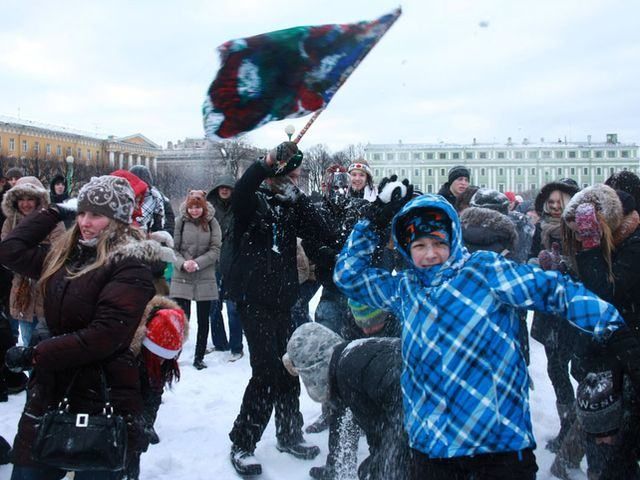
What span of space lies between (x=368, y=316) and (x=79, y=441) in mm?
1800

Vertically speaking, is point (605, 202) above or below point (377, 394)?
above

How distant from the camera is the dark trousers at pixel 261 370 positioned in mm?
3770

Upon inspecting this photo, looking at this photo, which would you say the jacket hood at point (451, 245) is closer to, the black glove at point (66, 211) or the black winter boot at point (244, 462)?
the black glove at point (66, 211)

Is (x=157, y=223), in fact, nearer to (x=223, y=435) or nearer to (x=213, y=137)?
(x=223, y=435)

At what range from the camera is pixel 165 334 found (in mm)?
2994

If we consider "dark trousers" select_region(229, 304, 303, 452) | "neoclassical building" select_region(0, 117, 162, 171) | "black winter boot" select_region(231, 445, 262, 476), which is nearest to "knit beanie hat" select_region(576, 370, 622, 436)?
"dark trousers" select_region(229, 304, 303, 452)

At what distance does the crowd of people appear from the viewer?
2.24 m

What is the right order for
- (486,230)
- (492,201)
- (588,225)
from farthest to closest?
(492,201)
(486,230)
(588,225)

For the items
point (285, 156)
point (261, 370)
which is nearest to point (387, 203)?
point (285, 156)

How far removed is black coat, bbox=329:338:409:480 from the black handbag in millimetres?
982

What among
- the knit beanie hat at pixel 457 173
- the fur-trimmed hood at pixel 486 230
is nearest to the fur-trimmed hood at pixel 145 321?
the fur-trimmed hood at pixel 486 230

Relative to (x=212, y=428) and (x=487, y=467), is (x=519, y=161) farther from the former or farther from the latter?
(x=487, y=467)

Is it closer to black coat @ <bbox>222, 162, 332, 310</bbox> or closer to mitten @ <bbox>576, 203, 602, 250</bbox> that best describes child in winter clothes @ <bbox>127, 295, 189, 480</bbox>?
black coat @ <bbox>222, 162, 332, 310</bbox>

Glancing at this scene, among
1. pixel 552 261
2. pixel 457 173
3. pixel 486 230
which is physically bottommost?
pixel 552 261
